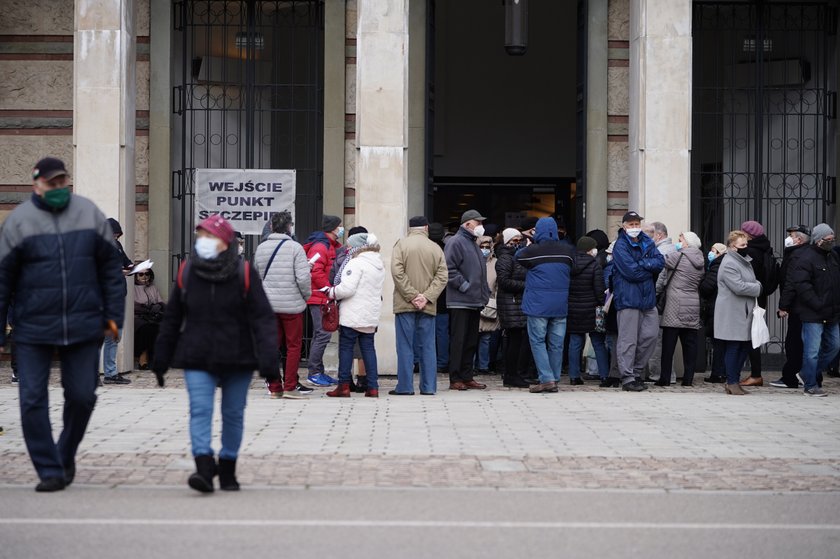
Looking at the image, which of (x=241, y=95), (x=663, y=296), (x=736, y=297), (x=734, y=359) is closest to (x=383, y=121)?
(x=241, y=95)

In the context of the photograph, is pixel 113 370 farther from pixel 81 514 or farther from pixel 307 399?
pixel 81 514

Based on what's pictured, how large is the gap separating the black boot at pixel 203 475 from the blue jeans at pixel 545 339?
6.74 metres

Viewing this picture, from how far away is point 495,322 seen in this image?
16.5 metres

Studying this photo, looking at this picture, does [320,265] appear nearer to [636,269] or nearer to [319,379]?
[319,379]

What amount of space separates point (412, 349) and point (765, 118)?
723 centimetres

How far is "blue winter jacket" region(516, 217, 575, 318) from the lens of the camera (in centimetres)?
1431

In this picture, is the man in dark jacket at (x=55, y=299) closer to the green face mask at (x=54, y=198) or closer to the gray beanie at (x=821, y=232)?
the green face mask at (x=54, y=198)

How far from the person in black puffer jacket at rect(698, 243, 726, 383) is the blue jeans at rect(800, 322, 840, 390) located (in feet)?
4.19

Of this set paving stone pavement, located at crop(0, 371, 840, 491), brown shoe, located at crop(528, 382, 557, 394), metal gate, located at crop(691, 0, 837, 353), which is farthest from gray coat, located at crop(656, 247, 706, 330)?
metal gate, located at crop(691, 0, 837, 353)

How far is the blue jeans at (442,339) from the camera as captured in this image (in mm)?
16812

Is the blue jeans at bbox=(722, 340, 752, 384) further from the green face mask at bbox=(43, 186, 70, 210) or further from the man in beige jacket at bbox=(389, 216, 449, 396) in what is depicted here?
the green face mask at bbox=(43, 186, 70, 210)

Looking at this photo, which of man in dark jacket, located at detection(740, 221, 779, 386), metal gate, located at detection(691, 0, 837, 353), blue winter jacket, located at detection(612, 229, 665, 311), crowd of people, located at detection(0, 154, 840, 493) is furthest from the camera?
metal gate, located at detection(691, 0, 837, 353)

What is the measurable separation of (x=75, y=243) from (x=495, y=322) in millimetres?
8706

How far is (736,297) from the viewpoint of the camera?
1454 centimetres
